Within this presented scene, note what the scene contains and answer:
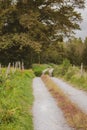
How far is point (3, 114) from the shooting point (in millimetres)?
13047

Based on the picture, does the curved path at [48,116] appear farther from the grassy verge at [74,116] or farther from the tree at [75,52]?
the tree at [75,52]

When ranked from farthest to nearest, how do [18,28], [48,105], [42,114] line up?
[18,28], [48,105], [42,114]

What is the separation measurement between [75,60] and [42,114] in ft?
219

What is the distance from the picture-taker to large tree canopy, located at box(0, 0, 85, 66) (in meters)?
46.7

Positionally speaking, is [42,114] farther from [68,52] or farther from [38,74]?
[68,52]

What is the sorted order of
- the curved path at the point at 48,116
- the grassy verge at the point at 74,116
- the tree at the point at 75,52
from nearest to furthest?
the grassy verge at the point at 74,116 → the curved path at the point at 48,116 → the tree at the point at 75,52

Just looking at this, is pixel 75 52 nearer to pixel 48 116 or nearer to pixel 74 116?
pixel 48 116

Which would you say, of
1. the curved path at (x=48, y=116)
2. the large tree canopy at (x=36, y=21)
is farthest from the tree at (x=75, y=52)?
the curved path at (x=48, y=116)

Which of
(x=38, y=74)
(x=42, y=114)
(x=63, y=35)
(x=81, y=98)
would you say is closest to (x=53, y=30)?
(x=63, y=35)

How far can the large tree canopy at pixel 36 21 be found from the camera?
4674 cm

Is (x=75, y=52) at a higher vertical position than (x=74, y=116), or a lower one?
lower

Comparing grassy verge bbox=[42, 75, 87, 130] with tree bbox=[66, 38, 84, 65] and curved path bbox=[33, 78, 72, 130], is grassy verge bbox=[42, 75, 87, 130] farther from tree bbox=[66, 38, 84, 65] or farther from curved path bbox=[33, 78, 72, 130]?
tree bbox=[66, 38, 84, 65]

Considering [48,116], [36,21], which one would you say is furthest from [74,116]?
[36,21]

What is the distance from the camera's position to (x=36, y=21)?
4700 cm
